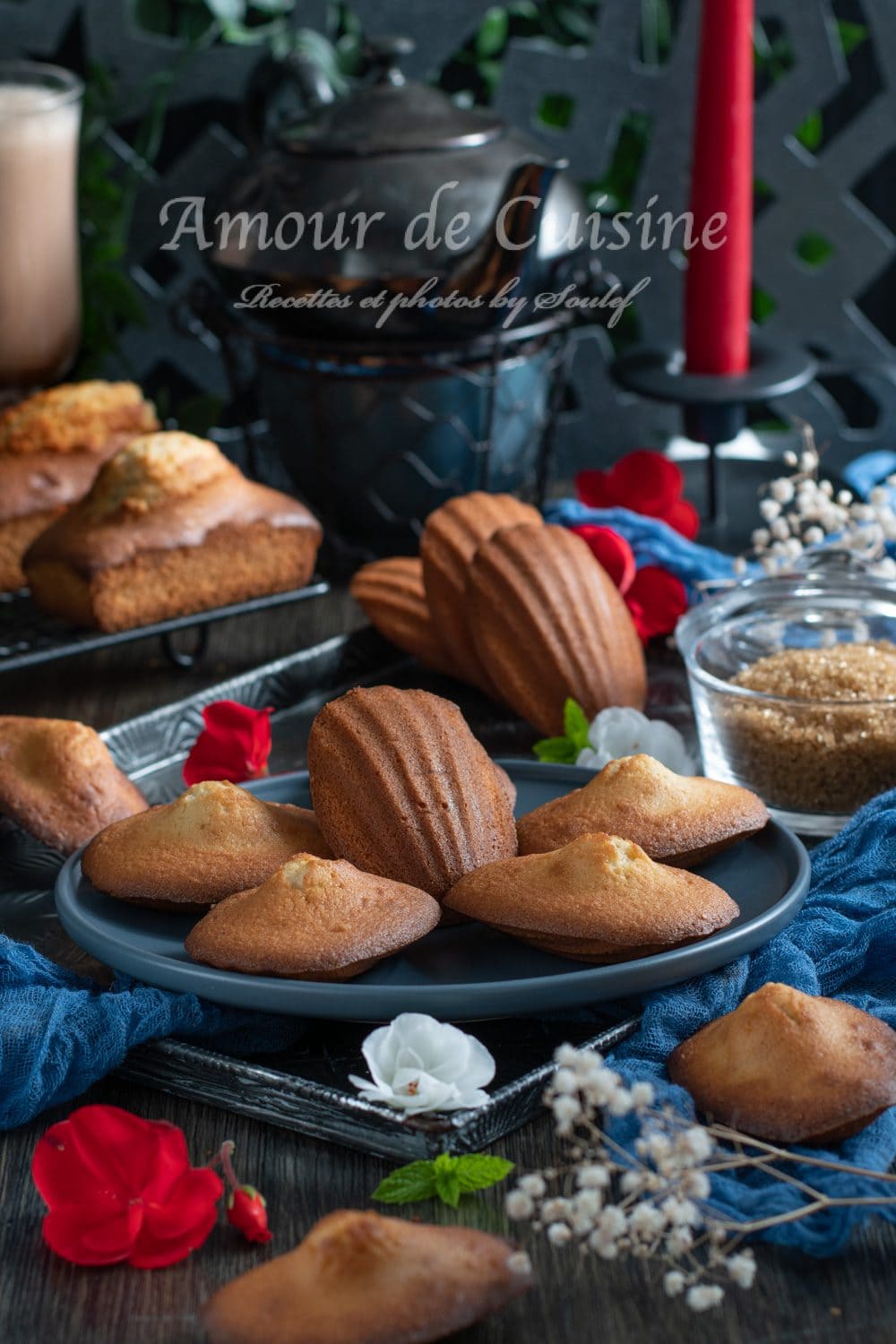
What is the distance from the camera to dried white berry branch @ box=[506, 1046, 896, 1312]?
0.48m

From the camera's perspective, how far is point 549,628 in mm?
924

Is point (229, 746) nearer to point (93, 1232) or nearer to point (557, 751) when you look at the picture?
point (557, 751)

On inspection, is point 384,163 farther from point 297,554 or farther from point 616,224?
point 616,224

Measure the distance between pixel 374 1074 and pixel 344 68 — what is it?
3.88ft

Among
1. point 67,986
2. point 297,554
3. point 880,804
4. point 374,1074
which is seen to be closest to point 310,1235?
point 374,1074

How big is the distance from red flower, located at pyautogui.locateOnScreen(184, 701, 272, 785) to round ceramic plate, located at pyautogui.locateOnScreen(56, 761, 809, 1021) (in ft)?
0.54

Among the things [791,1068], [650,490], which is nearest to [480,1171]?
[791,1068]

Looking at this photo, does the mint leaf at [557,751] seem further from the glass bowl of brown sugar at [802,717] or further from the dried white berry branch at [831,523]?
the dried white berry branch at [831,523]

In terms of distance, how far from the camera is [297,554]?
114 cm

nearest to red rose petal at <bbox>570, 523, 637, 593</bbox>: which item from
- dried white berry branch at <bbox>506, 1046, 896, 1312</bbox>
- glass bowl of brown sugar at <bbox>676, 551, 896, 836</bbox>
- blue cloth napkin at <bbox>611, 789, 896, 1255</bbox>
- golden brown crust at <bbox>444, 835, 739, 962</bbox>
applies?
glass bowl of brown sugar at <bbox>676, 551, 896, 836</bbox>

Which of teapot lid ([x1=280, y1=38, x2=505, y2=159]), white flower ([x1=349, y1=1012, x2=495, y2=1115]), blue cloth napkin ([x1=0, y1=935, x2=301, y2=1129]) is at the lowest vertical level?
blue cloth napkin ([x1=0, y1=935, x2=301, y2=1129])

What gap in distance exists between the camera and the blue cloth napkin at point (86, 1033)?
1.95 feet

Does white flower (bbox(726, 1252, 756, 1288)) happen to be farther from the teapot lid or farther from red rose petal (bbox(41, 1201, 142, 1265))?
the teapot lid

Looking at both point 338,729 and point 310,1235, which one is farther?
point 338,729
